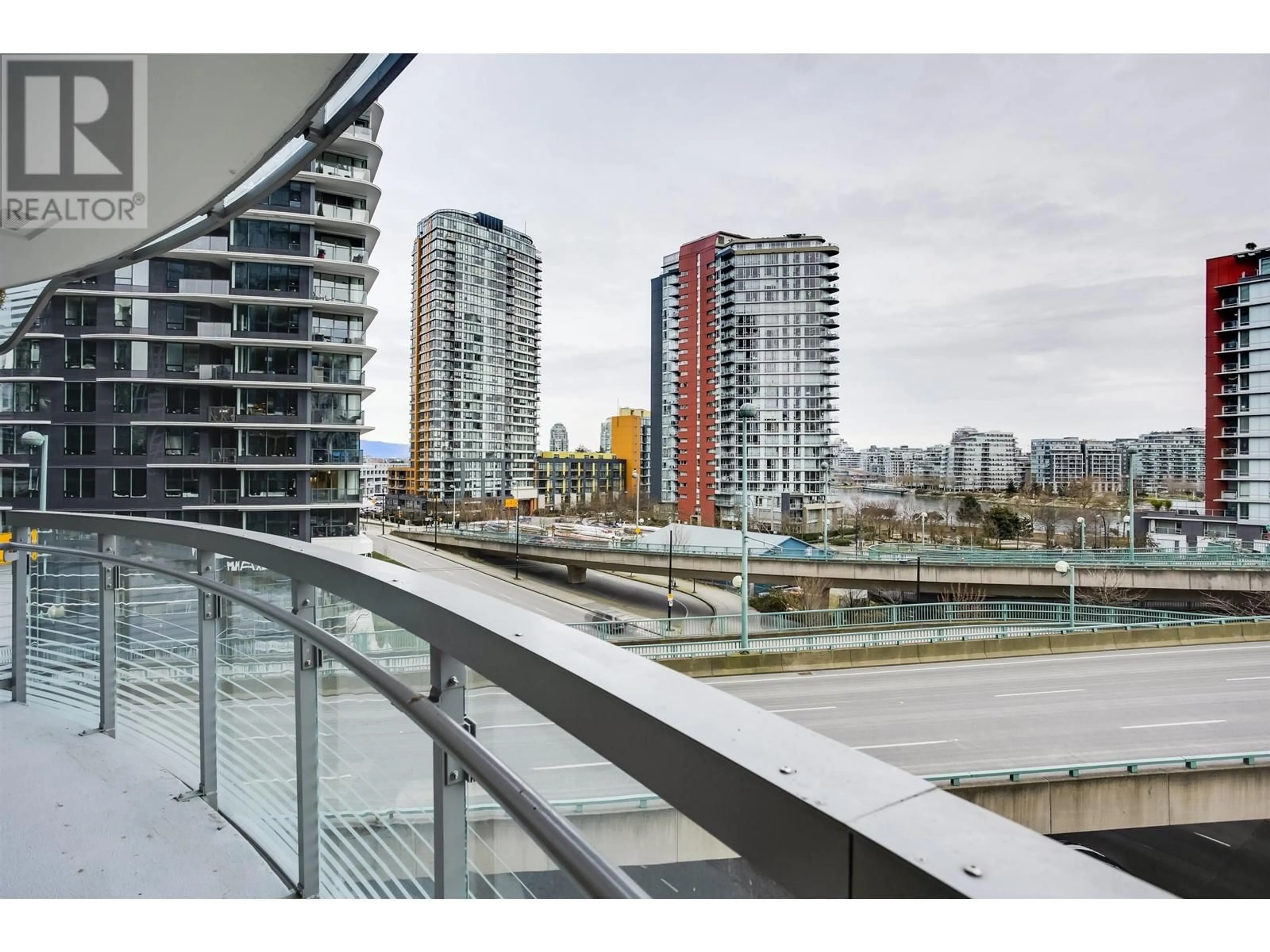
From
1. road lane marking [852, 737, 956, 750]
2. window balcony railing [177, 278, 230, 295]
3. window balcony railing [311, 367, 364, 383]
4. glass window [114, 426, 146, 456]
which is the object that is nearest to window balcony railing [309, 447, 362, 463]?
window balcony railing [311, 367, 364, 383]

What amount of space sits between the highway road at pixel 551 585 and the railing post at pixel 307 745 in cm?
902

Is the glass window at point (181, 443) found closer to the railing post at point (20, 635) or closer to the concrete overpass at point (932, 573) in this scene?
the concrete overpass at point (932, 573)

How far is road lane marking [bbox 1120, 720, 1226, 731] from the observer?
930 centimetres

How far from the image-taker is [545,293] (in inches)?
2290

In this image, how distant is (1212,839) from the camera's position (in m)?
9.87

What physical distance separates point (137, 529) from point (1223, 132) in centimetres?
2404

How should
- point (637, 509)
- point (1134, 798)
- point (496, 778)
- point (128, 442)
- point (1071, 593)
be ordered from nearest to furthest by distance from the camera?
1. point (496, 778)
2. point (1134, 798)
3. point (1071, 593)
4. point (128, 442)
5. point (637, 509)

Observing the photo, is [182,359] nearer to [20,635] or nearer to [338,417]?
[338,417]

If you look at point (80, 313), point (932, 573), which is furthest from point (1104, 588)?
point (80, 313)

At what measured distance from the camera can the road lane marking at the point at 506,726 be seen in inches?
27.4

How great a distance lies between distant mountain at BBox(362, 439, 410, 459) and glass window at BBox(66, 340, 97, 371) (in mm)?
24480

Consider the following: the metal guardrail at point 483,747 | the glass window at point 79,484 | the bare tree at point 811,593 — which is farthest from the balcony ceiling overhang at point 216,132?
the glass window at point 79,484

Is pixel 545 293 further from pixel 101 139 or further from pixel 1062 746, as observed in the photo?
pixel 101 139

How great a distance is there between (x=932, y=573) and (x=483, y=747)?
69.1ft
